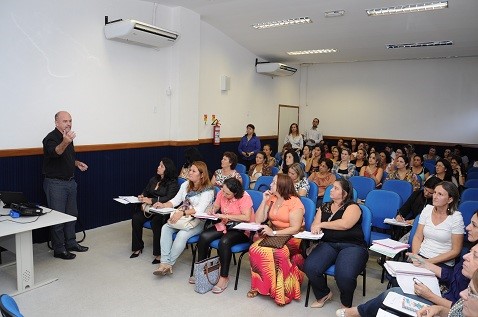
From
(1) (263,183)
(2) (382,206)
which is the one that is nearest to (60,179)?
(1) (263,183)

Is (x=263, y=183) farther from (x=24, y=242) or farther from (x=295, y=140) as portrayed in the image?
(x=295, y=140)

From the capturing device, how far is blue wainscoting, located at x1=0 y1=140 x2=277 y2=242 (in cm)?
434

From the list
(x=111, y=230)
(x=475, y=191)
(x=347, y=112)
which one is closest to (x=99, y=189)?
(x=111, y=230)

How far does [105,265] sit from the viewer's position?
4.02m

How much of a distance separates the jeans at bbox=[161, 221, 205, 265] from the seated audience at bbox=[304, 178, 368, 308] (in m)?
1.24

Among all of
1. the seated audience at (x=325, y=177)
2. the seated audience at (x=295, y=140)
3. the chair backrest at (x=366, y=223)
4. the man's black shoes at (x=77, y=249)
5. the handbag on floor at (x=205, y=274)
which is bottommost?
the man's black shoes at (x=77, y=249)

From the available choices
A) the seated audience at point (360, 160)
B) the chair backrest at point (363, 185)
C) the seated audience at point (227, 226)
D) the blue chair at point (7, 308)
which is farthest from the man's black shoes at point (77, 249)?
the seated audience at point (360, 160)

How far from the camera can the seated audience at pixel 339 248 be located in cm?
304

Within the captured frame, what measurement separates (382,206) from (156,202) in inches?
100

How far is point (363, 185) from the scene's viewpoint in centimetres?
497

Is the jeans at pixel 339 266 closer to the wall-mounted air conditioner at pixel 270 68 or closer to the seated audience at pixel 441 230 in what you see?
the seated audience at pixel 441 230

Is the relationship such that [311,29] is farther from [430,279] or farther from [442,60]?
[430,279]

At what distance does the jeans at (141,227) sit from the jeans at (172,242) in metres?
0.27

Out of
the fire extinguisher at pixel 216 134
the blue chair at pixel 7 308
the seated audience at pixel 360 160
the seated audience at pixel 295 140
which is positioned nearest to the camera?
the blue chair at pixel 7 308
